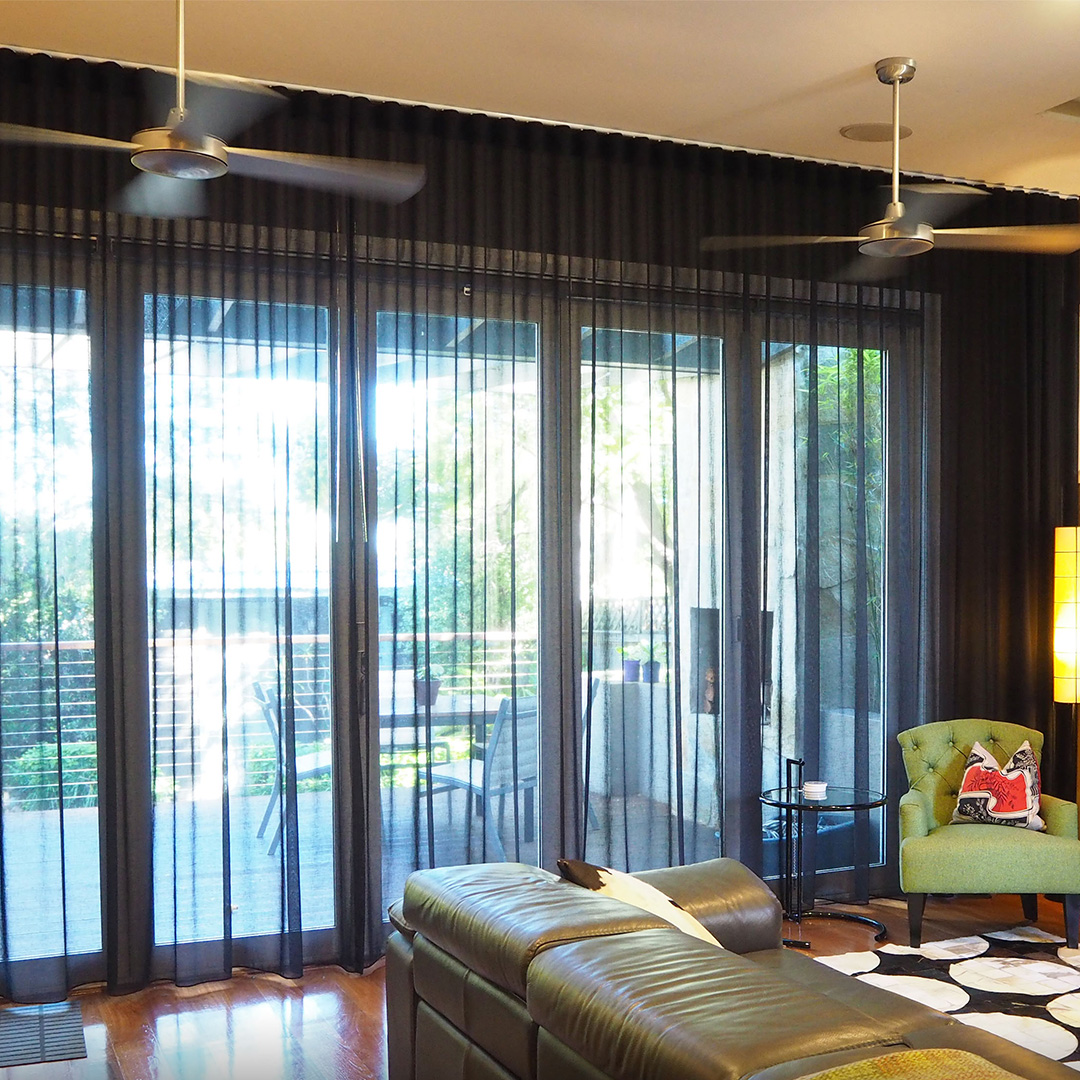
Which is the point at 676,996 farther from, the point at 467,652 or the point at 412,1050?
the point at 467,652

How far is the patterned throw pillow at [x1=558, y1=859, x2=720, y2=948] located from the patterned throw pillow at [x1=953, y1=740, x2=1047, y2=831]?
2483 millimetres

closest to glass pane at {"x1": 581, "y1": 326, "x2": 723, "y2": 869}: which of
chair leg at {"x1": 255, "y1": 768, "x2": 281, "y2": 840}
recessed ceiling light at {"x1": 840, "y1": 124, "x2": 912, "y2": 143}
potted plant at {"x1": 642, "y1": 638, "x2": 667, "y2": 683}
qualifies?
potted plant at {"x1": 642, "y1": 638, "x2": 667, "y2": 683}

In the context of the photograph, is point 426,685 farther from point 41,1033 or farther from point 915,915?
point 915,915

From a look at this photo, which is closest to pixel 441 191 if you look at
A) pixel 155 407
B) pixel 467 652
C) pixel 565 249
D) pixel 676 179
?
pixel 565 249

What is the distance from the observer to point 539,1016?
199cm

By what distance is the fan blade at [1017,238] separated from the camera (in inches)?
159

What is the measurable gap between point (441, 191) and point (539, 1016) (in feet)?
11.0

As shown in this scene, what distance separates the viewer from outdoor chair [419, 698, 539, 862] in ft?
14.8

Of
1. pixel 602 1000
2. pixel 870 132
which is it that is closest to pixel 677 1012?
pixel 602 1000

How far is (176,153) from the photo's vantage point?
2.76 meters

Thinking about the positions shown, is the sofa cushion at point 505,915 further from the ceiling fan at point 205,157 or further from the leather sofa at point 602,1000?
the ceiling fan at point 205,157

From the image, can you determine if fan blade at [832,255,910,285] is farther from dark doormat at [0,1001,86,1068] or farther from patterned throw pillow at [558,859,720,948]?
dark doormat at [0,1001,86,1068]

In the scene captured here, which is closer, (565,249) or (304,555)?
(304,555)

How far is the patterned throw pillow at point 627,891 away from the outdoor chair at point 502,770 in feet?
5.88
